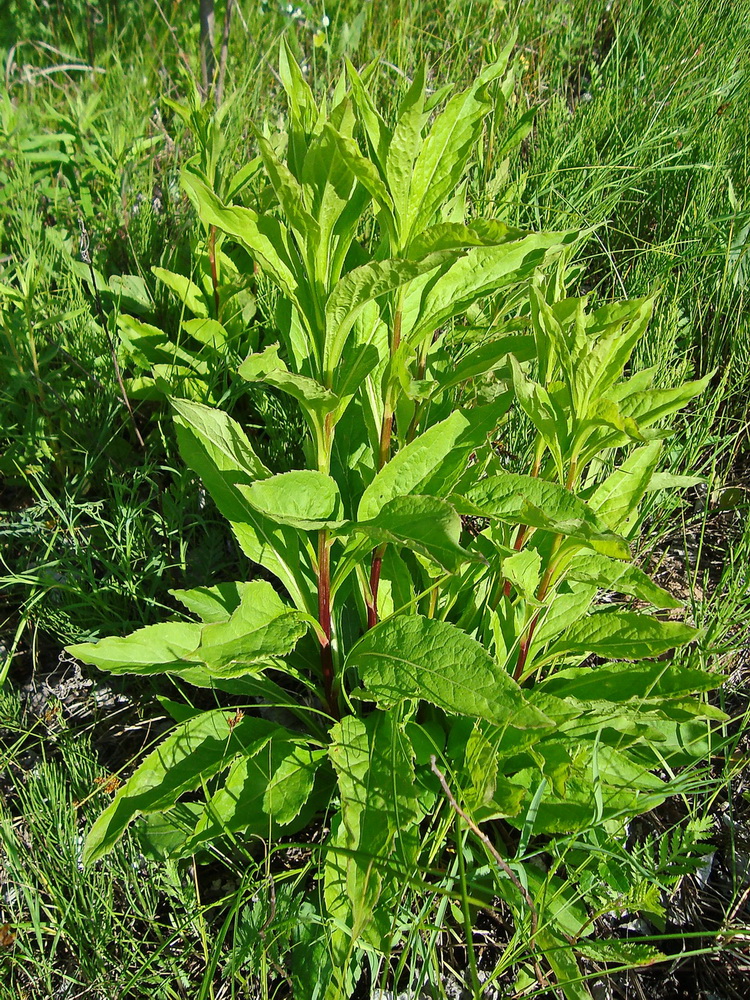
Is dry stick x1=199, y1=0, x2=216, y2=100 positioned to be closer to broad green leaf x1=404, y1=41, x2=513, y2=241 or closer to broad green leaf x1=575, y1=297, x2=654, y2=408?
broad green leaf x1=404, y1=41, x2=513, y2=241

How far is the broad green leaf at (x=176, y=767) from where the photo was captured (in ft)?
5.14

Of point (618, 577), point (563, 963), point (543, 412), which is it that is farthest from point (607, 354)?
point (563, 963)

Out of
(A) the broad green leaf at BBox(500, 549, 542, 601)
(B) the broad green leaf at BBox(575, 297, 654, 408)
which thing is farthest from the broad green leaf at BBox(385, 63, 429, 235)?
(A) the broad green leaf at BBox(500, 549, 542, 601)

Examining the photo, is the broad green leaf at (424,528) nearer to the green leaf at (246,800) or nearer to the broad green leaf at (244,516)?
the broad green leaf at (244,516)

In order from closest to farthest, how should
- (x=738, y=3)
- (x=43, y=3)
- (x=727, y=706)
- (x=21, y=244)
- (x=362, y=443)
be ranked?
(x=362, y=443) < (x=727, y=706) < (x=21, y=244) < (x=738, y=3) < (x=43, y=3)

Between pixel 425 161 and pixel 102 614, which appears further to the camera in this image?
pixel 102 614

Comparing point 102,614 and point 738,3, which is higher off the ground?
point 738,3

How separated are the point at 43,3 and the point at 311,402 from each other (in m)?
5.05

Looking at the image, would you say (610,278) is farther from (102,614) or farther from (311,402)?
(102,614)

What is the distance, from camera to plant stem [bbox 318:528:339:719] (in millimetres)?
1623

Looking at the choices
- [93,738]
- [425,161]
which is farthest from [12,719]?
[425,161]

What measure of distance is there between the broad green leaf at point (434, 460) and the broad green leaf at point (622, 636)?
0.50m

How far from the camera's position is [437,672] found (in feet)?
4.63

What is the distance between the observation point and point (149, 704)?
207cm
